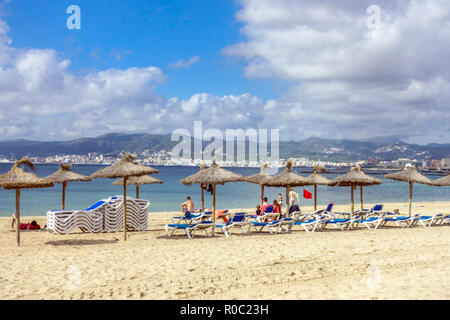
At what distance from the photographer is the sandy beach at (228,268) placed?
5.12 meters

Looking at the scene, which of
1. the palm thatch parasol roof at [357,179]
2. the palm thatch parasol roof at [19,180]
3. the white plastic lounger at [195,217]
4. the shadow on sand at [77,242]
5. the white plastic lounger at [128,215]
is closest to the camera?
the palm thatch parasol roof at [19,180]

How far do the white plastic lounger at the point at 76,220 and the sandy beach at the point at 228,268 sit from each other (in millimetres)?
416

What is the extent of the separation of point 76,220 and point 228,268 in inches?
222

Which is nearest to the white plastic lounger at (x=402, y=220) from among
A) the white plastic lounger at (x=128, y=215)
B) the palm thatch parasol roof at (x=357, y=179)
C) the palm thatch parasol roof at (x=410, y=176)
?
the palm thatch parasol roof at (x=357, y=179)

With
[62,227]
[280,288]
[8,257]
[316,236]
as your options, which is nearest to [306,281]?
[280,288]

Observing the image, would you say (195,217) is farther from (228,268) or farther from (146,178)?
(228,268)

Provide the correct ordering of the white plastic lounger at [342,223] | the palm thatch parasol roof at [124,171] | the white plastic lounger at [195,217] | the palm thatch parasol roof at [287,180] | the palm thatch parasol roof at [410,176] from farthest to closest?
the palm thatch parasol roof at [410,176] < the palm thatch parasol roof at [287,180] < the white plastic lounger at [342,223] < the white plastic lounger at [195,217] < the palm thatch parasol roof at [124,171]

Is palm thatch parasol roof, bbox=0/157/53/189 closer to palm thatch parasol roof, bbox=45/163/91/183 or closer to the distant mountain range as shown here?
palm thatch parasol roof, bbox=45/163/91/183

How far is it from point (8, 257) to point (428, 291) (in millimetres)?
6953

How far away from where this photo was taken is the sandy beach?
5.12 metres

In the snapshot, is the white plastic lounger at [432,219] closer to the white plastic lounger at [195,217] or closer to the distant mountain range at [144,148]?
the white plastic lounger at [195,217]

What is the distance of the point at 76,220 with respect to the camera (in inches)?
410

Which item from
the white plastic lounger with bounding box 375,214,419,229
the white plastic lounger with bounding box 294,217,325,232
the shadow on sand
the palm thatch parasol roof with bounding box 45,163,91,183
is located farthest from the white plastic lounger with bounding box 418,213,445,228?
the palm thatch parasol roof with bounding box 45,163,91,183

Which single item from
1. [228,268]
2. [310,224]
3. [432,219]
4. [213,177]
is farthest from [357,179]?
[228,268]
